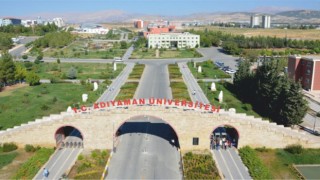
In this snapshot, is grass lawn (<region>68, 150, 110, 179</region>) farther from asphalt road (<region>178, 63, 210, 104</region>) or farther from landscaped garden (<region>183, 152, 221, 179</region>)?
asphalt road (<region>178, 63, 210, 104</region>)

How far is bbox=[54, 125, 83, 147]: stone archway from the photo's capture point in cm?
3812

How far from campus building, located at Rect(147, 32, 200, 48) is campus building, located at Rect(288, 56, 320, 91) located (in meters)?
73.8

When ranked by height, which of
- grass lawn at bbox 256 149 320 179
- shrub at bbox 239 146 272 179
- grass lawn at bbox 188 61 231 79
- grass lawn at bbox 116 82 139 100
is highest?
grass lawn at bbox 188 61 231 79

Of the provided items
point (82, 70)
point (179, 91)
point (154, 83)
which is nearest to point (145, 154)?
point (179, 91)

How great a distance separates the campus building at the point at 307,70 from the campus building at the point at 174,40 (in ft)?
242

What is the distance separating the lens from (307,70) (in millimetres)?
64438

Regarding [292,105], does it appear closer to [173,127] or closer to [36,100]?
[173,127]

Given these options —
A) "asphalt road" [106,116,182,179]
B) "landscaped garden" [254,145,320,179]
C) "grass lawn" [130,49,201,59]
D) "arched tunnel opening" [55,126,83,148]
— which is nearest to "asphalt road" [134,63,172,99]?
"asphalt road" [106,116,182,179]

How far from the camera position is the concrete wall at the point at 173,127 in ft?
121

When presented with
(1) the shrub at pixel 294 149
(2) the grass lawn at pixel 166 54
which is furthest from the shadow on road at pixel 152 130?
(2) the grass lawn at pixel 166 54

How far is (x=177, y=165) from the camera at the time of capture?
1324 inches

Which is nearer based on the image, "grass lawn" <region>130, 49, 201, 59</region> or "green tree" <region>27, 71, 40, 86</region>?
"green tree" <region>27, 71, 40, 86</region>

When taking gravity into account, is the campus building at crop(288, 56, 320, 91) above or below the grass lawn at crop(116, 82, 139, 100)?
above

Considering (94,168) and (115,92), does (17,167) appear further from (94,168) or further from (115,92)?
(115,92)
